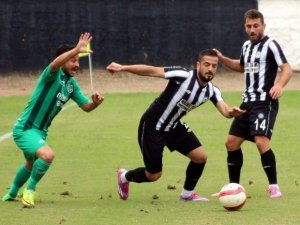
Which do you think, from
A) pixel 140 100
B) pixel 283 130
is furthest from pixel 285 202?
pixel 140 100

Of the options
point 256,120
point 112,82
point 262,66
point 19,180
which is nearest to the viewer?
point 19,180

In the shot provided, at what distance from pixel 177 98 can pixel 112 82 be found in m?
22.1

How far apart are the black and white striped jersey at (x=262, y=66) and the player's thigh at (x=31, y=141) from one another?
263 cm

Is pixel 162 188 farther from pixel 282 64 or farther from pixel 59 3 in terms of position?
pixel 59 3

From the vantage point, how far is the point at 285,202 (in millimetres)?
11344

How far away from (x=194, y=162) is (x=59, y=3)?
74.4 feet

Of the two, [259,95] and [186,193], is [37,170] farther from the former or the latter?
[259,95]

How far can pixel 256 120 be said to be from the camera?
39.3 ft

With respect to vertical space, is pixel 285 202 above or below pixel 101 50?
above

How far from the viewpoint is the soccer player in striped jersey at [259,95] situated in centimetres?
1195

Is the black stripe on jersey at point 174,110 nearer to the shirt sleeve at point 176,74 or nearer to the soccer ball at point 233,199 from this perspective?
the shirt sleeve at point 176,74

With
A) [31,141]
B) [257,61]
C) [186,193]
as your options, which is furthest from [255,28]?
[31,141]

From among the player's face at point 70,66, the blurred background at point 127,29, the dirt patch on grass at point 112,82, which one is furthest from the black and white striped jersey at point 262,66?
the blurred background at point 127,29

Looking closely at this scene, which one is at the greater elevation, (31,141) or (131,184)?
(31,141)
